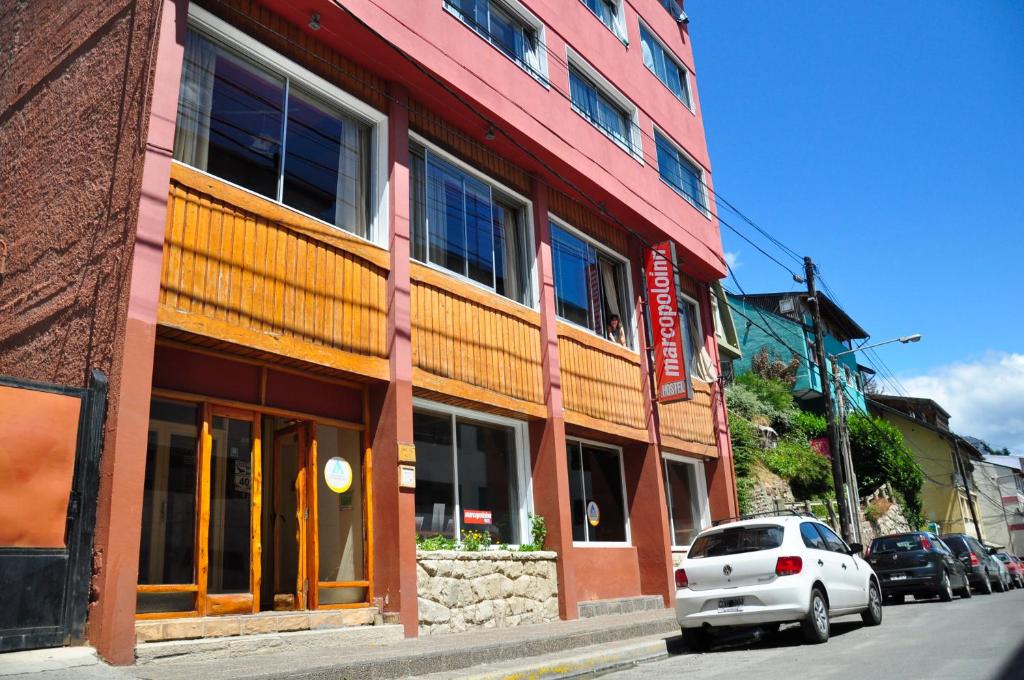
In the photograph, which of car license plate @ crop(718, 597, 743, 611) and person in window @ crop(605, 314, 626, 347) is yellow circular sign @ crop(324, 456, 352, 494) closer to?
car license plate @ crop(718, 597, 743, 611)

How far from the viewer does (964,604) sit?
1702cm

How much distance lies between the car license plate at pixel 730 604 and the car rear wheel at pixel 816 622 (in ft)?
2.62

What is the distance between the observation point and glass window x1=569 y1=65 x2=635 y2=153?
1662cm

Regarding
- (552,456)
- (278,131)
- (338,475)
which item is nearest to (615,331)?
(552,456)

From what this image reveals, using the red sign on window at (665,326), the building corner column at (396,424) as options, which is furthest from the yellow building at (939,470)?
the building corner column at (396,424)

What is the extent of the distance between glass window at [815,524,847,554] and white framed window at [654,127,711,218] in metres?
9.60

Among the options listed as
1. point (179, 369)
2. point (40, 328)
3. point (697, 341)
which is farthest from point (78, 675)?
point (697, 341)

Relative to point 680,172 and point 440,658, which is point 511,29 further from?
point 440,658

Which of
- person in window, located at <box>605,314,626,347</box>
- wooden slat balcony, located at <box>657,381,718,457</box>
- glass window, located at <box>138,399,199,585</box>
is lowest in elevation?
glass window, located at <box>138,399,199,585</box>

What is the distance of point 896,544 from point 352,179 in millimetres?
14652

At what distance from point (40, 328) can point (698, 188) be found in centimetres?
1587

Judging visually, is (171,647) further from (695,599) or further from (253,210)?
(695,599)

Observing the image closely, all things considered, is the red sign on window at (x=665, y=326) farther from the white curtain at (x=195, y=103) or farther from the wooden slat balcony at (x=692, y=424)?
→ the white curtain at (x=195, y=103)

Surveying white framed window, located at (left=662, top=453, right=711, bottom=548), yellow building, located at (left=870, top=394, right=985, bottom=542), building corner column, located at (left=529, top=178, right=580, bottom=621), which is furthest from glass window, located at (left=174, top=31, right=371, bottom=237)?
yellow building, located at (left=870, top=394, right=985, bottom=542)
